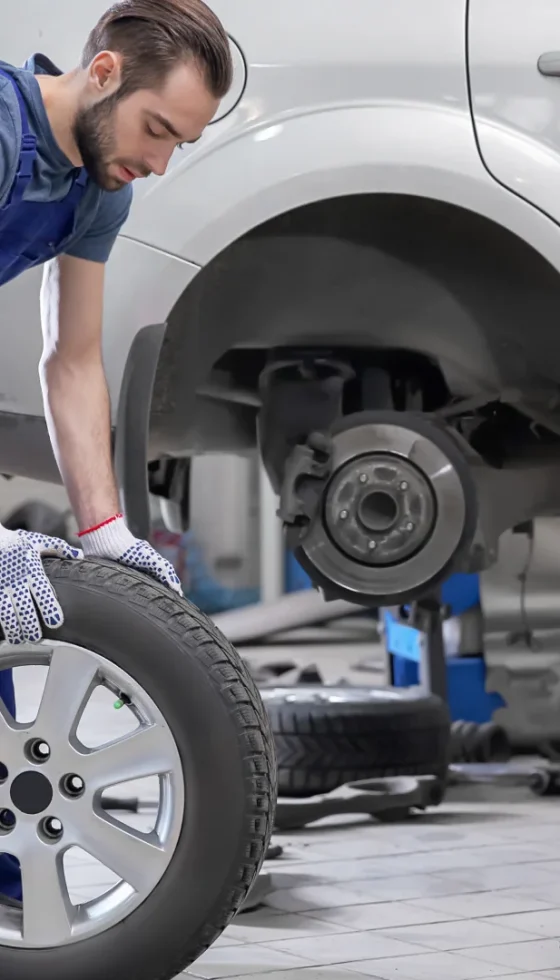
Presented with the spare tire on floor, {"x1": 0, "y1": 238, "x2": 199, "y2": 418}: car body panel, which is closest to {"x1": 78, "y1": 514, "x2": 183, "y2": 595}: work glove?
{"x1": 0, "y1": 238, "x2": 199, "y2": 418}: car body panel

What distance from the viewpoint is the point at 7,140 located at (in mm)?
1548

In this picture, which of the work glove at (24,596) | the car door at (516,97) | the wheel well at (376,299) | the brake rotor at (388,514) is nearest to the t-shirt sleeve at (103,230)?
the work glove at (24,596)

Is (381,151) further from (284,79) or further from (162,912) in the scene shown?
(162,912)

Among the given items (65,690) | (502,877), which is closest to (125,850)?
(65,690)

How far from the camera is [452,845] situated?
9.01ft

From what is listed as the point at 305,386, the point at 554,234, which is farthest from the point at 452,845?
the point at 554,234

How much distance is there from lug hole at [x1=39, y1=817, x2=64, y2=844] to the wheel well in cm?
109

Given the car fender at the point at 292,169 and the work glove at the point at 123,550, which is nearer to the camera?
the work glove at the point at 123,550

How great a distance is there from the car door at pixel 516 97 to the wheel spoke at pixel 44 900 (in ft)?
4.25

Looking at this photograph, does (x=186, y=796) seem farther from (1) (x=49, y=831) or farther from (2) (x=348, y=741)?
(2) (x=348, y=741)

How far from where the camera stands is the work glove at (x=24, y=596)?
1.57 meters

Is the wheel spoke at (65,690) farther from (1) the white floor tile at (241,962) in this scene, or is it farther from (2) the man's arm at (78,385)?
(1) the white floor tile at (241,962)

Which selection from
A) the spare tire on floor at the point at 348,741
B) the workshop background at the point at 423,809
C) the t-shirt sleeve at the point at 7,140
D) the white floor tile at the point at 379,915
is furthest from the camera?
the spare tire on floor at the point at 348,741

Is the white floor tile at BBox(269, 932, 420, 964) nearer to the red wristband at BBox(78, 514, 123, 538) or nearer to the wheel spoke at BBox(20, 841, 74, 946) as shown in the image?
the wheel spoke at BBox(20, 841, 74, 946)
